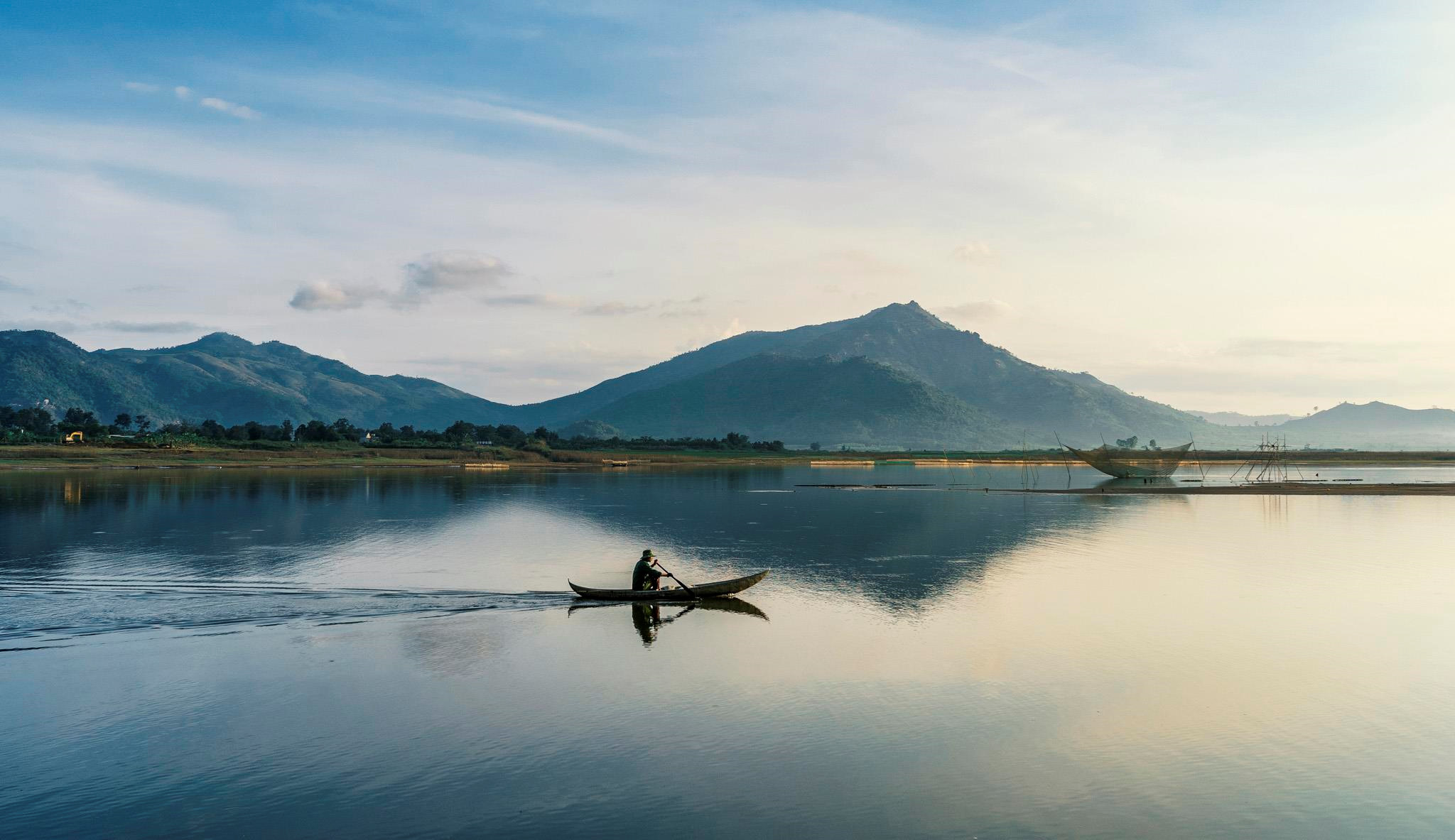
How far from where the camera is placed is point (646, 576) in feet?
112

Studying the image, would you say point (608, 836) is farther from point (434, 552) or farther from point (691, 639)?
point (434, 552)

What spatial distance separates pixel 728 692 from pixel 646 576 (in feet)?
38.9

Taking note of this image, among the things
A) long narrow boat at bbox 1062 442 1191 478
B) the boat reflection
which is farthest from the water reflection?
long narrow boat at bbox 1062 442 1191 478

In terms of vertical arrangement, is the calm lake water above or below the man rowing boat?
below

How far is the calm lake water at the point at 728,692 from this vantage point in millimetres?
15578

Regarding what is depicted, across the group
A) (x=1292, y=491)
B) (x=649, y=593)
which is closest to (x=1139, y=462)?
(x=1292, y=491)

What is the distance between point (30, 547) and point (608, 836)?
4858cm

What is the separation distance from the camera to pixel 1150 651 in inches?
1091

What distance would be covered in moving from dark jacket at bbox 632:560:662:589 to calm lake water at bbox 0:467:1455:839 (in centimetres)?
108

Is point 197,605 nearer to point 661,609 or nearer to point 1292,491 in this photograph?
point 661,609

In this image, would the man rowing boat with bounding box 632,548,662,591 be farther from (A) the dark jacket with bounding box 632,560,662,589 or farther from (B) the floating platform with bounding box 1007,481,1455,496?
(B) the floating platform with bounding box 1007,481,1455,496

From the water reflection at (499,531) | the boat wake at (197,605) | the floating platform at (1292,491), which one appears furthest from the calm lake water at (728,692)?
the floating platform at (1292,491)

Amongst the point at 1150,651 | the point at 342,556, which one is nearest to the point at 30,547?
the point at 342,556

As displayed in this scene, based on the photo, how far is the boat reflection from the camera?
106ft
